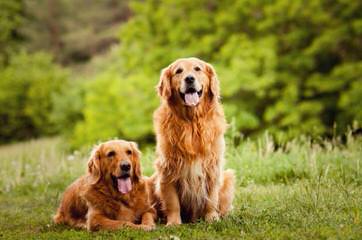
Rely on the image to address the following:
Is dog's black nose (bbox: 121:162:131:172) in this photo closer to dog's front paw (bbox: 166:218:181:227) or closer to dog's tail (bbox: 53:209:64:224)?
dog's front paw (bbox: 166:218:181:227)

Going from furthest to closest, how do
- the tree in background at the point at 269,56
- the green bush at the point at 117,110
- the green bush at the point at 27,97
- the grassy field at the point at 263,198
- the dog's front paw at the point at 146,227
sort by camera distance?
the green bush at the point at 27,97, the green bush at the point at 117,110, the tree in background at the point at 269,56, the dog's front paw at the point at 146,227, the grassy field at the point at 263,198

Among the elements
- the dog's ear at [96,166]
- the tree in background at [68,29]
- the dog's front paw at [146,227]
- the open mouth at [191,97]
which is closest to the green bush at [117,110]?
the dog's ear at [96,166]

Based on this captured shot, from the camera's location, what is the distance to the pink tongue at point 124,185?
6527 mm

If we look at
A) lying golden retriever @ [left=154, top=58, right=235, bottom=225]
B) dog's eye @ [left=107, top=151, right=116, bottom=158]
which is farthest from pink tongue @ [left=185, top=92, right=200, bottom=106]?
dog's eye @ [left=107, top=151, right=116, bottom=158]

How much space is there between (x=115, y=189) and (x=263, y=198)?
6.73 ft

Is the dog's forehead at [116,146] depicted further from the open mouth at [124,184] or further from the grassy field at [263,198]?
the grassy field at [263,198]

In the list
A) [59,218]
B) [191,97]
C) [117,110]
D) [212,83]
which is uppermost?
[117,110]

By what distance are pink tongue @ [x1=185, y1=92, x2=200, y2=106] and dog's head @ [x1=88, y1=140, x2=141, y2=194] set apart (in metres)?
0.86

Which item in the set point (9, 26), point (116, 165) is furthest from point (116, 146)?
point (9, 26)

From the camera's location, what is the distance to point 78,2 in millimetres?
50875

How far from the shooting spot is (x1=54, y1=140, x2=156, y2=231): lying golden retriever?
6.46m

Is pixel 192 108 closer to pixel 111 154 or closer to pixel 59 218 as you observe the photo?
pixel 111 154

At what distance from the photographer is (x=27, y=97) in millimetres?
32875

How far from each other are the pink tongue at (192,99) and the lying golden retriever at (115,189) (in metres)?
0.86
